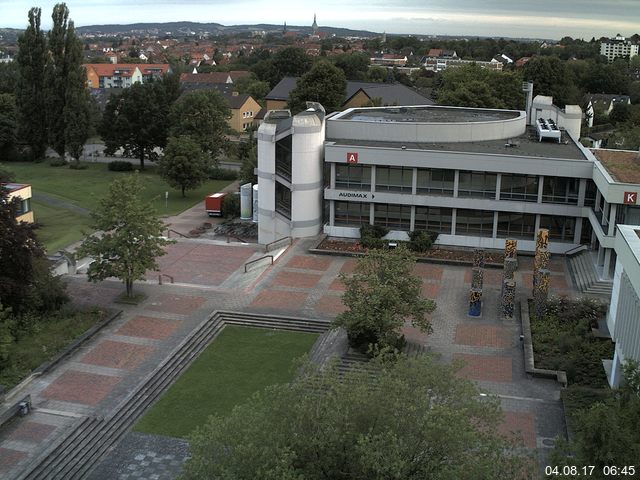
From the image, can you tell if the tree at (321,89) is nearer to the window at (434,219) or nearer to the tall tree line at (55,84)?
the tall tree line at (55,84)

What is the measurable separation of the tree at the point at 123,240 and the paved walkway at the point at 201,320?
181 centimetres

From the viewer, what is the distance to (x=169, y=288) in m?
34.4

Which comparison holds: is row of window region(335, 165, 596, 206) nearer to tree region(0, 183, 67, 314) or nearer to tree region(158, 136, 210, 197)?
tree region(158, 136, 210, 197)

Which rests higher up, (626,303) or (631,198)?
(631,198)

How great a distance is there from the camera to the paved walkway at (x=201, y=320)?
71.9ft

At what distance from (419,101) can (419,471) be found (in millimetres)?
75973

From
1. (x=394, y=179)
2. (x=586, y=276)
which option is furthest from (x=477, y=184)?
(x=586, y=276)

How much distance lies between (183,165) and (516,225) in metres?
26.4

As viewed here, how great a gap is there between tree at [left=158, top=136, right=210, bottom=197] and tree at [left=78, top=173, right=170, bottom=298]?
22417 millimetres

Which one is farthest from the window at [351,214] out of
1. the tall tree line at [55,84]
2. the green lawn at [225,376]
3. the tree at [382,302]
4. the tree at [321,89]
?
the tall tree line at [55,84]

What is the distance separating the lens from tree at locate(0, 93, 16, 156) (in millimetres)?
74625

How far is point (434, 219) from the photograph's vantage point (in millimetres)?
41594

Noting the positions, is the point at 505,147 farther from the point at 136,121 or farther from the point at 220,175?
the point at 136,121

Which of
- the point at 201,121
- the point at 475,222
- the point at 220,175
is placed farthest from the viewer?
the point at 220,175
